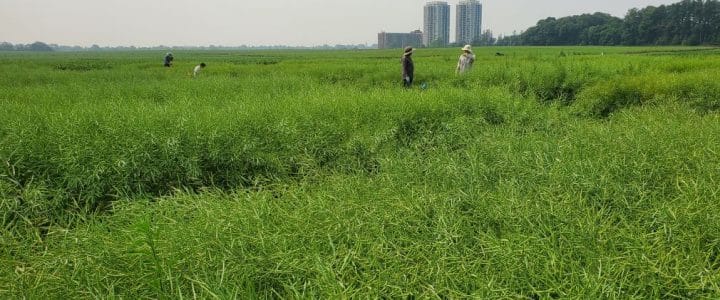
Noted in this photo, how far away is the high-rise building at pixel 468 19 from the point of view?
14900cm

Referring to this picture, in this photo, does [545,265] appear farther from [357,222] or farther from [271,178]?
[271,178]

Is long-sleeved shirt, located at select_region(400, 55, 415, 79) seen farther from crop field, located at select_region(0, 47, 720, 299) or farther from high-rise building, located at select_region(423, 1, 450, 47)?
high-rise building, located at select_region(423, 1, 450, 47)

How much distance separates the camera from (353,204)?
3066 mm

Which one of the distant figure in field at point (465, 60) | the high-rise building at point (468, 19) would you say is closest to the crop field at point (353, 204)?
the distant figure in field at point (465, 60)

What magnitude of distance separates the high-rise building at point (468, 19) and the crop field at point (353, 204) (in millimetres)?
150182

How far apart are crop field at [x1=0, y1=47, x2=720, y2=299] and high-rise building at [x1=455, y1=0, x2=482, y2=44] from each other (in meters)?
150

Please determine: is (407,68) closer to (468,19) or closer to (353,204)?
(353,204)

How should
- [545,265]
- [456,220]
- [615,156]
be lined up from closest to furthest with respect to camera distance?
1. [545,265]
2. [456,220]
3. [615,156]

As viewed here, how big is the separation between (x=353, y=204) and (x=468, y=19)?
521 feet

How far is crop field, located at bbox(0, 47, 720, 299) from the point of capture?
7.29 ft

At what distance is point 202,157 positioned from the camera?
4578 mm

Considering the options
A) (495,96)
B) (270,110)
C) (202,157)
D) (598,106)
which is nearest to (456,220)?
(202,157)

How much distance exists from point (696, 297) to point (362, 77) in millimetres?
12809

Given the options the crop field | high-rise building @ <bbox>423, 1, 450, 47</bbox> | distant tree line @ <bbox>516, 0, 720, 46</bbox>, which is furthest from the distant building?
the crop field
